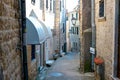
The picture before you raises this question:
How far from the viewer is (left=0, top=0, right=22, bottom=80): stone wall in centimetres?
430

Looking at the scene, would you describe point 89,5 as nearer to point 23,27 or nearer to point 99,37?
point 99,37

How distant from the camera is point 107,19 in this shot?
8.91 meters

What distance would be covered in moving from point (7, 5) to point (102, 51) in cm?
610

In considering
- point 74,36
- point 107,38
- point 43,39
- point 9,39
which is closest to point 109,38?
point 107,38

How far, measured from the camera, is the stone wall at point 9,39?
4305 mm

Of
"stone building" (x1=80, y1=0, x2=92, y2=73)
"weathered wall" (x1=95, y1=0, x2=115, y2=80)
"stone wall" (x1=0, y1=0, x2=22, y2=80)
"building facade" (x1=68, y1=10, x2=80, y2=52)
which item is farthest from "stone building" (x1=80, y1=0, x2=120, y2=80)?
"building facade" (x1=68, y1=10, x2=80, y2=52)

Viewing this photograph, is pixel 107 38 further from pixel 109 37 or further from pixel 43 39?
pixel 43 39

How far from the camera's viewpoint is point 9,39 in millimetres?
4867

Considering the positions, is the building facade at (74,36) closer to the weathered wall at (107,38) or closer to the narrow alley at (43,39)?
the narrow alley at (43,39)

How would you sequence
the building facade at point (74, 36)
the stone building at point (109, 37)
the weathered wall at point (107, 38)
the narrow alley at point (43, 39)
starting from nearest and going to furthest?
1. the narrow alley at point (43, 39)
2. the stone building at point (109, 37)
3. the weathered wall at point (107, 38)
4. the building facade at point (74, 36)

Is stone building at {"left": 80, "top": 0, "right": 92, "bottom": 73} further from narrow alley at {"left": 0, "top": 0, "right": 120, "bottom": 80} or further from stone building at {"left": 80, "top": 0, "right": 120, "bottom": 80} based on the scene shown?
stone building at {"left": 80, "top": 0, "right": 120, "bottom": 80}

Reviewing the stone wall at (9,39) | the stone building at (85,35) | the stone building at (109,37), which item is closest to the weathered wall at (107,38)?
the stone building at (109,37)

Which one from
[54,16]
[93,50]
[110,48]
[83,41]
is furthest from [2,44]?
[54,16]

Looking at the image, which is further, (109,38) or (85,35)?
(85,35)
